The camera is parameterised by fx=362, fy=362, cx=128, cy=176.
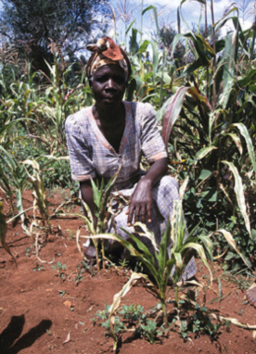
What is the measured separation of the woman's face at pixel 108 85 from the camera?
192cm

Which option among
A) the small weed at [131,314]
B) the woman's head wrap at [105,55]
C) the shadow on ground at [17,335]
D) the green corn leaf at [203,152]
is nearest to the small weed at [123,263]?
the small weed at [131,314]

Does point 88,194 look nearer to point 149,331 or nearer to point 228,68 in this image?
point 149,331

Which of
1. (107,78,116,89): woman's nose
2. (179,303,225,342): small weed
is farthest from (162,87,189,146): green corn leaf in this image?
(179,303,225,342): small weed

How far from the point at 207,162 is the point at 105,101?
0.82 metres

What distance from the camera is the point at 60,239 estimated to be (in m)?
2.46

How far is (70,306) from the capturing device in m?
1.75

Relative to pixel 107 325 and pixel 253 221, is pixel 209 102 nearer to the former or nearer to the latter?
pixel 253 221

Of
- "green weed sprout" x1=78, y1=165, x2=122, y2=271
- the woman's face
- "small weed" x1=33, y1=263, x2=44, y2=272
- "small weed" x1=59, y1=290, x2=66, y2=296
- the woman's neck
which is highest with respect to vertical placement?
the woman's face

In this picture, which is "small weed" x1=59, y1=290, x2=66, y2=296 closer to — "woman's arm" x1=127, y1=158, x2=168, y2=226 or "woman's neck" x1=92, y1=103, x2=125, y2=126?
"woman's arm" x1=127, y1=158, x2=168, y2=226

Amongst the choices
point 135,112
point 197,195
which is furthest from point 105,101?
point 197,195

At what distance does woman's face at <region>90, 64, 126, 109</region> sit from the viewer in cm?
192

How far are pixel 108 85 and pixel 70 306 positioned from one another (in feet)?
3.73

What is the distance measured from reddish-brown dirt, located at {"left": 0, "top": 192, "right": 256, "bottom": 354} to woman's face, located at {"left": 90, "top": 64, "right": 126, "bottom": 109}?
0.95 metres

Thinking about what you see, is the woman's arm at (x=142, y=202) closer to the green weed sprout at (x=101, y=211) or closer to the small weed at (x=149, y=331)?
the green weed sprout at (x=101, y=211)
